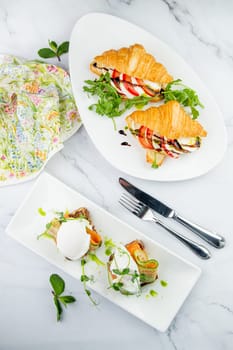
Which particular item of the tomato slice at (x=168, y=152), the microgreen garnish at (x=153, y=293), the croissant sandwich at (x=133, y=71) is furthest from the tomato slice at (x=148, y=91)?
the microgreen garnish at (x=153, y=293)

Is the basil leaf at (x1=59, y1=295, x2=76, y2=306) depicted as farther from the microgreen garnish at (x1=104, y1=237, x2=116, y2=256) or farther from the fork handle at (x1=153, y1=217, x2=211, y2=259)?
the fork handle at (x1=153, y1=217, x2=211, y2=259)

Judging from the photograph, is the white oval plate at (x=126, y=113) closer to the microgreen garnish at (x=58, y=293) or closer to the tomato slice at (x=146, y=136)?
the tomato slice at (x=146, y=136)

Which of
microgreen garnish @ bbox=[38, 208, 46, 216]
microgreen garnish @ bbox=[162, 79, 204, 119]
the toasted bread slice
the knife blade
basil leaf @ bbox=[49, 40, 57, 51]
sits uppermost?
microgreen garnish @ bbox=[162, 79, 204, 119]

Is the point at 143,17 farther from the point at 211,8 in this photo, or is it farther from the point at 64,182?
the point at 64,182

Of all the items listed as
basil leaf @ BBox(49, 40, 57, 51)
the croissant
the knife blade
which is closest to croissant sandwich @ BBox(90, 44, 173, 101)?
the croissant

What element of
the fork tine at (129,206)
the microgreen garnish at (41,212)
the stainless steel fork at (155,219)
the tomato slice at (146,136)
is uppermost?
the tomato slice at (146,136)

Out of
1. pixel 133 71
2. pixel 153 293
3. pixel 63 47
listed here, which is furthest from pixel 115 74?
pixel 153 293
